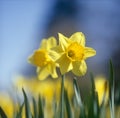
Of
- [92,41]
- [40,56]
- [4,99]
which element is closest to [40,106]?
[40,56]

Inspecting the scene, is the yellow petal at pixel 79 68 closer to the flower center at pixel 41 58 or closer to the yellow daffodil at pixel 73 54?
the yellow daffodil at pixel 73 54

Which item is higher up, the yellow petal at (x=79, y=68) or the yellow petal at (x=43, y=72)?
the yellow petal at (x=79, y=68)

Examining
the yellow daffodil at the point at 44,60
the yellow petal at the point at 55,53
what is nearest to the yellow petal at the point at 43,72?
the yellow daffodil at the point at 44,60

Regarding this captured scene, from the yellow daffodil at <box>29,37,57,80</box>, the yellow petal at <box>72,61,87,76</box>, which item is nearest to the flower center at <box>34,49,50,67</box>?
the yellow daffodil at <box>29,37,57,80</box>

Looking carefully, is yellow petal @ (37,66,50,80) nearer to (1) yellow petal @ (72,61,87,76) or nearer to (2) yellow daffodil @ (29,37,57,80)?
(2) yellow daffodil @ (29,37,57,80)

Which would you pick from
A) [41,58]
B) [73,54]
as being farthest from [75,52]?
[41,58]

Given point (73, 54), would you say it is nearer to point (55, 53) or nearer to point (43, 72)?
point (55, 53)

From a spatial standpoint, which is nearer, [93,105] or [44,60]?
[93,105]
